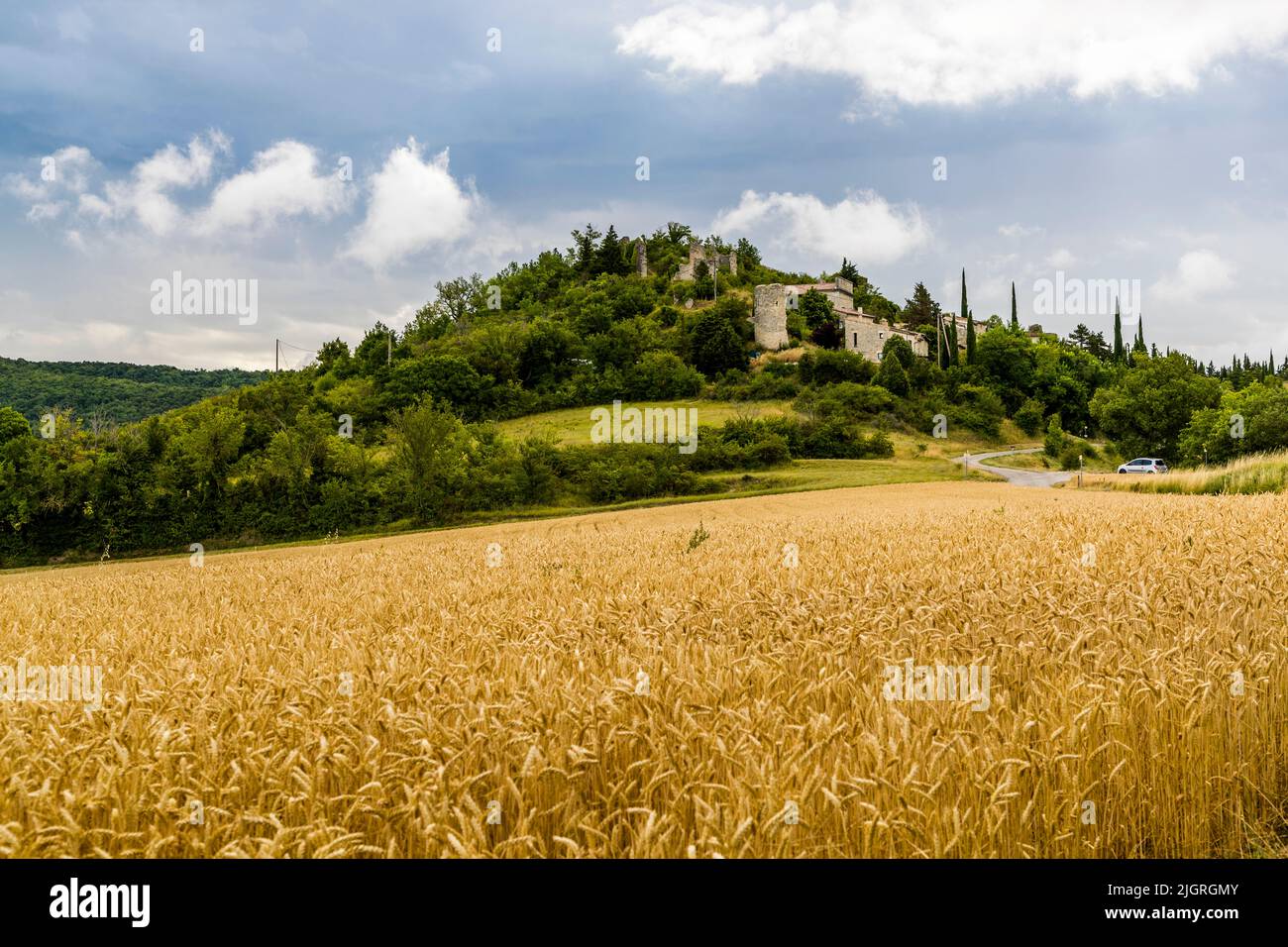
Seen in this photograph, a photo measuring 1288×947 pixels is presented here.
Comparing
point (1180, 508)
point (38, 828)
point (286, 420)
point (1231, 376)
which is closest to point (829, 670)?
point (38, 828)

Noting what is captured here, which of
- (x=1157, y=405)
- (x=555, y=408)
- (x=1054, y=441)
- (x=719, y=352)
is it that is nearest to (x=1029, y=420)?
(x=1054, y=441)

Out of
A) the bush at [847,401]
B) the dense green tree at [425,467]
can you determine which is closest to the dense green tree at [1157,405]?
the bush at [847,401]

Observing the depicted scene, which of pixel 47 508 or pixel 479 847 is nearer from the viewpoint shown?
pixel 479 847

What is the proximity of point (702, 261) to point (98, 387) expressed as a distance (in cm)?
9165

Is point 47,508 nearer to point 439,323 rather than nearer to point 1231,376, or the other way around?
point 439,323

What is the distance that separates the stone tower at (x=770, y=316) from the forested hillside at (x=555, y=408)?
2395 millimetres

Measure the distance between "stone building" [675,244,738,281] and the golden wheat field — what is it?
133351mm

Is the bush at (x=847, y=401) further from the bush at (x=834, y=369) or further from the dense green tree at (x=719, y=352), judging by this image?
the dense green tree at (x=719, y=352)

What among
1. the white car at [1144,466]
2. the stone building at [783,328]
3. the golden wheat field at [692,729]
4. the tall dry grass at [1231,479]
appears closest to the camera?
the golden wheat field at [692,729]

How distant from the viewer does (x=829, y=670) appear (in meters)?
5.11

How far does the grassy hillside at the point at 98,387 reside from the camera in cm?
9006

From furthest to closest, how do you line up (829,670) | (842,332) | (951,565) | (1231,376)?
1. (1231,376)
2. (842,332)
3. (951,565)
4. (829,670)
